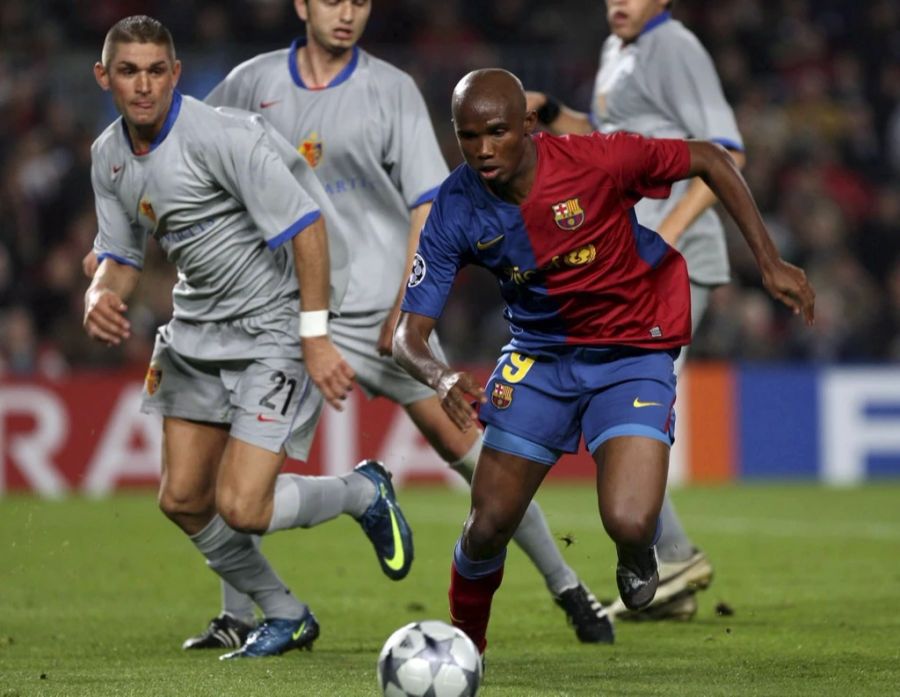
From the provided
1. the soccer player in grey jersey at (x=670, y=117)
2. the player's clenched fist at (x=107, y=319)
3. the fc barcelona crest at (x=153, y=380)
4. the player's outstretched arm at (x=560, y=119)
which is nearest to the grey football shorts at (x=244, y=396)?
the fc barcelona crest at (x=153, y=380)

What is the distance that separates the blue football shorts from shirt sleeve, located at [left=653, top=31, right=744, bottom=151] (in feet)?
5.68

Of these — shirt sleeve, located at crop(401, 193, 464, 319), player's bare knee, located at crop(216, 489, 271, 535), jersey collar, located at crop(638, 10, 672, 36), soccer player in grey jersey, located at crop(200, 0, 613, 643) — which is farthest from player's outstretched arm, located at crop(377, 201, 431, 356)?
jersey collar, located at crop(638, 10, 672, 36)

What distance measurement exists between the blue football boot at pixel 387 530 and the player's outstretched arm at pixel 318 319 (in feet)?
2.77

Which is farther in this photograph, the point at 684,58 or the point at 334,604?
the point at 334,604

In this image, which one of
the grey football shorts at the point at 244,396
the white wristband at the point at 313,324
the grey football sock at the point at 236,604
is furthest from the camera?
the grey football sock at the point at 236,604

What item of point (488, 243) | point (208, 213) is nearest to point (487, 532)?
point (488, 243)

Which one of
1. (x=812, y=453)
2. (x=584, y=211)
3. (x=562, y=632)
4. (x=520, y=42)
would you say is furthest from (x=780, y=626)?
(x=520, y=42)

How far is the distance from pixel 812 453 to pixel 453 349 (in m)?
3.14

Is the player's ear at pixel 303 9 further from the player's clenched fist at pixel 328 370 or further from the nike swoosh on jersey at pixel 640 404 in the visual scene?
the nike swoosh on jersey at pixel 640 404

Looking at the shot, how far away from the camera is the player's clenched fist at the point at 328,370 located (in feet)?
17.3

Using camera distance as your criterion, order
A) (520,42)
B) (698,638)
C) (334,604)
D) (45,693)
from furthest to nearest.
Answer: (520,42) < (334,604) < (698,638) < (45,693)

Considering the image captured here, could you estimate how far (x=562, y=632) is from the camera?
6344 mm

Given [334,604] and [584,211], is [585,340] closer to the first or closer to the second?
[584,211]

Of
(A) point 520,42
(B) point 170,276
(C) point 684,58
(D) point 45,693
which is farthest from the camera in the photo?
(A) point 520,42
